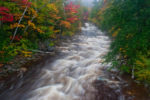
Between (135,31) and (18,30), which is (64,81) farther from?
(18,30)

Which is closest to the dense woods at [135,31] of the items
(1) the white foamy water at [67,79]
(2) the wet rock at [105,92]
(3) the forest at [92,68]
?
(3) the forest at [92,68]

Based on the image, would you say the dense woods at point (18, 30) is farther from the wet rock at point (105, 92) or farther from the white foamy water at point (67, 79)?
the wet rock at point (105, 92)

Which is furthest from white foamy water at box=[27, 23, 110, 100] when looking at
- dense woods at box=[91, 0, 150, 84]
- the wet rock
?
dense woods at box=[91, 0, 150, 84]

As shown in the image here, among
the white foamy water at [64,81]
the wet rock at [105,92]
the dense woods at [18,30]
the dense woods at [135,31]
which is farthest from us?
the dense woods at [18,30]

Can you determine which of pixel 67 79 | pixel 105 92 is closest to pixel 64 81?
pixel 67 79

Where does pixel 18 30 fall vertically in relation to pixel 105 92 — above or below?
above

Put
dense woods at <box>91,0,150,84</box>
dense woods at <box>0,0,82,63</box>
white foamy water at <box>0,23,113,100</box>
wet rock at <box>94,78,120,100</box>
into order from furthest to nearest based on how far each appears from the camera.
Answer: dense woods at <box>0,0,82,63</box> → white foamy water at <box>0,23,113,100</box> → wet rock at <box>94,78,120,100</box> → dense woods at <box>91,0,150,84</box>

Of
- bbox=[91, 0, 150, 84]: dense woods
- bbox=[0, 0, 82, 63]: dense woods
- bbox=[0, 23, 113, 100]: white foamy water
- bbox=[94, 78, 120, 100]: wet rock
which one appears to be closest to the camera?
bbox=[91, 0, 150, 84]: dense woods

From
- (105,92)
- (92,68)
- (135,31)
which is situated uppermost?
(135,31)

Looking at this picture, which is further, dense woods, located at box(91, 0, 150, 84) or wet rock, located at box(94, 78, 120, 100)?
wet rock, located at box(94, 78, 120, 100)

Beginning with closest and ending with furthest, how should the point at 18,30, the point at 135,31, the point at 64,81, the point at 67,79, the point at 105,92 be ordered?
the point at 135,31 < the point at 105,92 < the point at 64,81 < the point at 67,79 < the point at 18,30

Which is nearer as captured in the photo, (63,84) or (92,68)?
(63,84)

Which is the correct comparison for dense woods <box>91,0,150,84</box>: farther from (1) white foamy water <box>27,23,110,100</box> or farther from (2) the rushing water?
(1) white foamy water <box>27,23,110,100</box>

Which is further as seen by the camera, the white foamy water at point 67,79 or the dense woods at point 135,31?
the white foamy water at point 67,79
